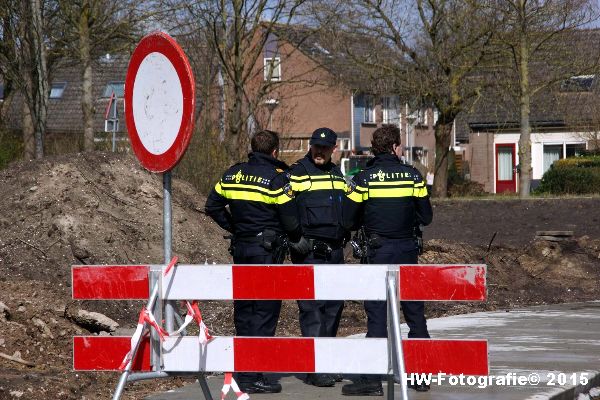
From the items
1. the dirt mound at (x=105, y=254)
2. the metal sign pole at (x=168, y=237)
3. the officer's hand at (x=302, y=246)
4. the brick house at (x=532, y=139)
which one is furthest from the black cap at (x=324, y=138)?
the brick house at (x=532, y=139)

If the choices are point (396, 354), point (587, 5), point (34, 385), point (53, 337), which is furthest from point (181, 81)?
point (587, 5)

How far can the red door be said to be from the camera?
55.0 m

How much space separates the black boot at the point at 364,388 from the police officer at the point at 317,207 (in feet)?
1.50

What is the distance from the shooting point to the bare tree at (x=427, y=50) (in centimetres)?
3256

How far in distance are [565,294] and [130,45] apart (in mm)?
17703

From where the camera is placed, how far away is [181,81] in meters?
6.80

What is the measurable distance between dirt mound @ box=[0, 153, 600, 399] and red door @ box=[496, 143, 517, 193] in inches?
1434

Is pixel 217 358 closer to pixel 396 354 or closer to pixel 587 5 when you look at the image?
pixel 396 354

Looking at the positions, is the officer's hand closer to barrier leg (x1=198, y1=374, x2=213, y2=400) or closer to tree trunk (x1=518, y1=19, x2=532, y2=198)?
barrier leg (x1=198, y1=374, x2=213, y2=400)

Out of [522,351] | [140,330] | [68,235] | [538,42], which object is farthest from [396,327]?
[538,42]

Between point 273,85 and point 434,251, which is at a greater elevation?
point 273,85

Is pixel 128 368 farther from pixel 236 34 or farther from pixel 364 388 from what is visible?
pixel 236 34

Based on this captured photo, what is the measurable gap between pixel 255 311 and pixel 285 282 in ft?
5.24

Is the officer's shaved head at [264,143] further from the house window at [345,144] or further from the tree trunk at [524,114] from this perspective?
the house window at [345,144]
